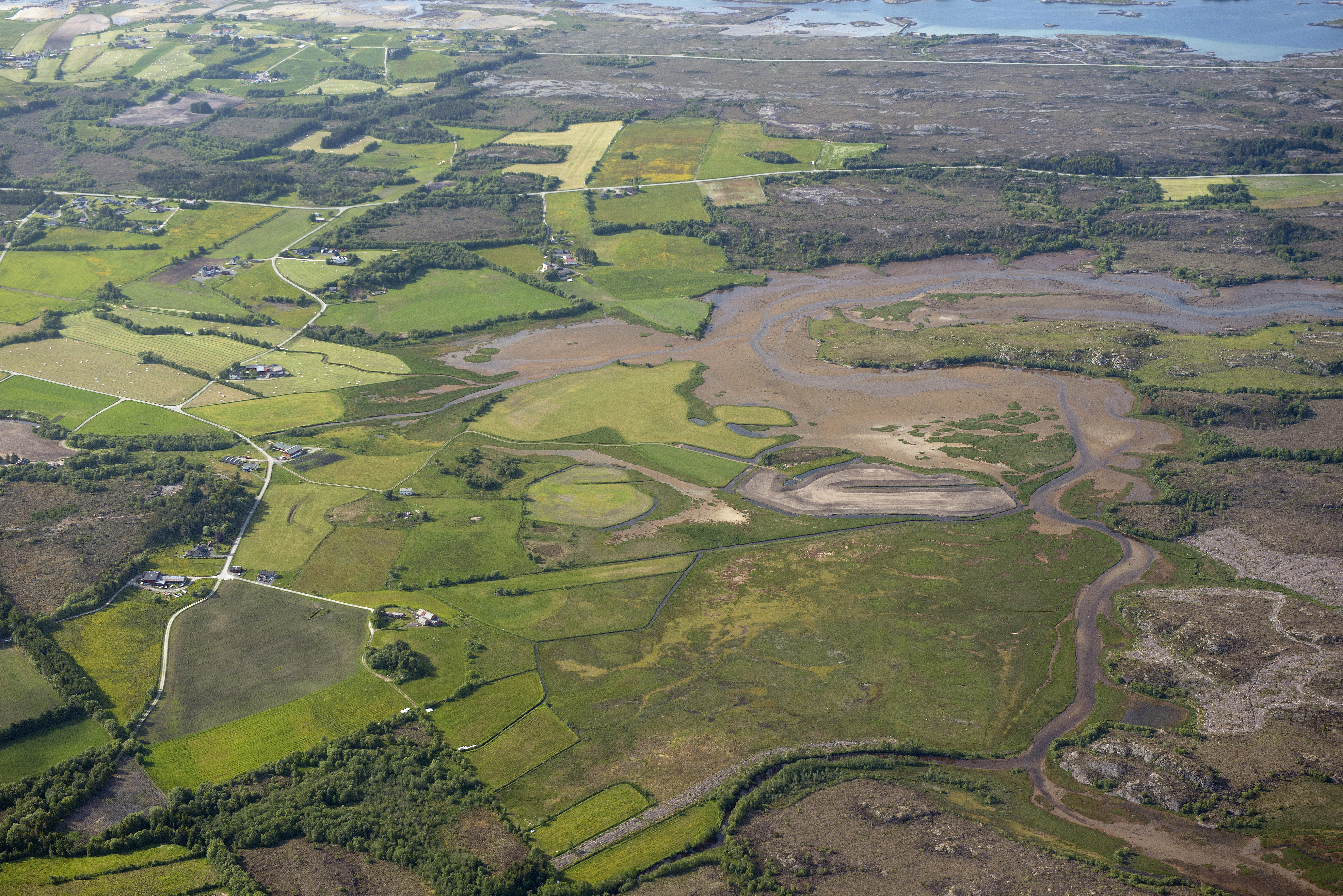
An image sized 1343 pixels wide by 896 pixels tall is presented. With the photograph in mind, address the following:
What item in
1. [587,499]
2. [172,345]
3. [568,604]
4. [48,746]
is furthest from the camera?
[172,345]

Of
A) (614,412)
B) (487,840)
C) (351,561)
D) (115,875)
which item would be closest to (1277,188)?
(614,412)

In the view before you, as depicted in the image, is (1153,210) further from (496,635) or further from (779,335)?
(496,635)

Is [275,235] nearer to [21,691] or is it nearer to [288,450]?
[288,450]

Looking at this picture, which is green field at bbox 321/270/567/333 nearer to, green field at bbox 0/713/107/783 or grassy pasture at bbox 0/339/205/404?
grassy pasture at bbox 0/339/205/404

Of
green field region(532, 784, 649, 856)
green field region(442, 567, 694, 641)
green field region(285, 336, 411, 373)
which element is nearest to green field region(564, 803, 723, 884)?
green field region(532, 784, 649, 856)

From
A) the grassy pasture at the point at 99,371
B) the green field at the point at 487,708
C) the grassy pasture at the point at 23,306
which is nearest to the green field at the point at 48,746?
the green field at the point at 487,708

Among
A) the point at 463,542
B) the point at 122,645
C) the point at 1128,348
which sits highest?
the point at 1128,348

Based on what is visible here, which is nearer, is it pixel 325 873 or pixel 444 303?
pixel 325 873
